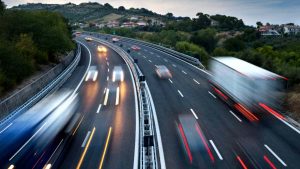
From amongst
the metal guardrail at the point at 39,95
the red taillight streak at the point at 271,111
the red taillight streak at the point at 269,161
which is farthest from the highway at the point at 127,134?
the metal guardrail at the point at 39,95

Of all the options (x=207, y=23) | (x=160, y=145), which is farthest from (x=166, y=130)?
(x=207, y=23)

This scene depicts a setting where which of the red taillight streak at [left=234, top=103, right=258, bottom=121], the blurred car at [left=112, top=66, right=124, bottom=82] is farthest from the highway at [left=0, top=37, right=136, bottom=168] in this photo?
the red taillight streak at [left=234, top=103, right=258, bottom=121]

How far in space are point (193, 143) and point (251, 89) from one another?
689 centimetres

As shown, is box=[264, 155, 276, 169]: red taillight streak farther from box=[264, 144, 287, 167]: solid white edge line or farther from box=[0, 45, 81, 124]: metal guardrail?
box=[0, 45, 81, 124]: metal guardrail

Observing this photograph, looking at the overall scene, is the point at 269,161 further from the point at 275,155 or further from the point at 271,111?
the point at 271,111

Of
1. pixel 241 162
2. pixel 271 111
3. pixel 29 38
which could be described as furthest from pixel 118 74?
pixel 241 162

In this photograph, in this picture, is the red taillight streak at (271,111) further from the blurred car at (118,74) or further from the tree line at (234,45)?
the blurred car at (118,74)

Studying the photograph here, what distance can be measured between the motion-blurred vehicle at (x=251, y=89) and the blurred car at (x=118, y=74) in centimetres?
1508

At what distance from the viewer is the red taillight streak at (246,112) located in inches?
948

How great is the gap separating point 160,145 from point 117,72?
25983 mm

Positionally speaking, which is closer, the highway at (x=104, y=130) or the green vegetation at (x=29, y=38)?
the highway at (x=104, y=130)

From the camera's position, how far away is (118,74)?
143 ft

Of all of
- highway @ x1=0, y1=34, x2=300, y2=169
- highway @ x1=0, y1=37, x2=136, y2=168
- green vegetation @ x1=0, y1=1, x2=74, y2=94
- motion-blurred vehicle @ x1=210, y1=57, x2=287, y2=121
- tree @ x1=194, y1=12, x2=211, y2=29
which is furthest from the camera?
Result: tree @ x1=194, y1=12, x2=211, y2=29

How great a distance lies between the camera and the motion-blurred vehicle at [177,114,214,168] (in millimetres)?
18031
